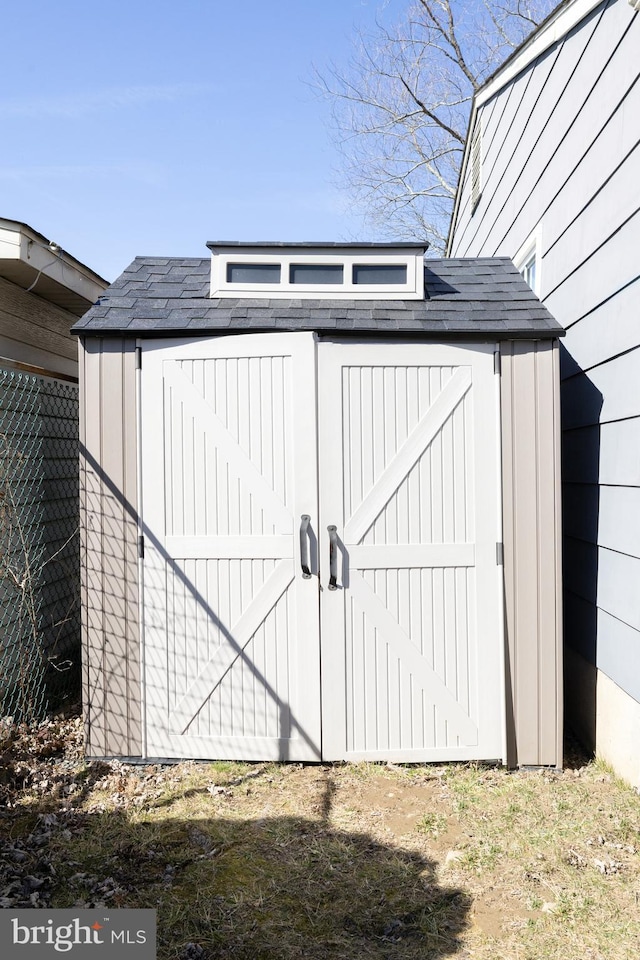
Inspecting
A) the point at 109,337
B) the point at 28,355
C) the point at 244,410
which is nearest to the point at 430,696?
the point at 244,410

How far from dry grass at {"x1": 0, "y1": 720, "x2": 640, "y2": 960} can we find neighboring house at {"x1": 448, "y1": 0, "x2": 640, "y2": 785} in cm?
57

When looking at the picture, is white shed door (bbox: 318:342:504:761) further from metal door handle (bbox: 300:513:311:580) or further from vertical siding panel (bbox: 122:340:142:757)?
vertical siding panel (bbox: 122:340:142:757)

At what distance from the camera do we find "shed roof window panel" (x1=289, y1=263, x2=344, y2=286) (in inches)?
152

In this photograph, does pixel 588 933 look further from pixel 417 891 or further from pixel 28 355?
pixel 28 355

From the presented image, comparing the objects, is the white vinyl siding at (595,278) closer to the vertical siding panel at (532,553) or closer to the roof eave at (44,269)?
the vertical siding panel at (532,553)

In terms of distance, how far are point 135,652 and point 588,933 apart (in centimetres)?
230

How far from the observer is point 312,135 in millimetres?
12289

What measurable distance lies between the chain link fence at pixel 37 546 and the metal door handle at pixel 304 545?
1514 millimetres

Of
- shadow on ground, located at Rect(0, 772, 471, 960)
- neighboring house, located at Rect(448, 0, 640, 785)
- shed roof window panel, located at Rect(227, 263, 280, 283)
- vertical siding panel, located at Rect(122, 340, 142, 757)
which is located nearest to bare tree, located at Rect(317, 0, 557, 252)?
neighboring house, located at Rect(448, 0, 640, 785)

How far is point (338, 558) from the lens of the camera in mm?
3584

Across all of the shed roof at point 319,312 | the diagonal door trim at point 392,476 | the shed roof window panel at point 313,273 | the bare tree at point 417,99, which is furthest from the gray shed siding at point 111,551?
the bare tree at point 417,99

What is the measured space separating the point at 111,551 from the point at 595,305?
9.10 ft

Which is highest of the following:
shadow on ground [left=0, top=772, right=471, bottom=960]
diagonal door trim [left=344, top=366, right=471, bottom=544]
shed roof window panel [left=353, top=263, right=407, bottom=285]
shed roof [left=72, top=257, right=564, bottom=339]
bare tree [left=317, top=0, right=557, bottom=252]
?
bare tree [left=317, top=0, right=557, bottom=252]

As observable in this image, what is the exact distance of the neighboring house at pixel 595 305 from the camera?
327 centimetres
